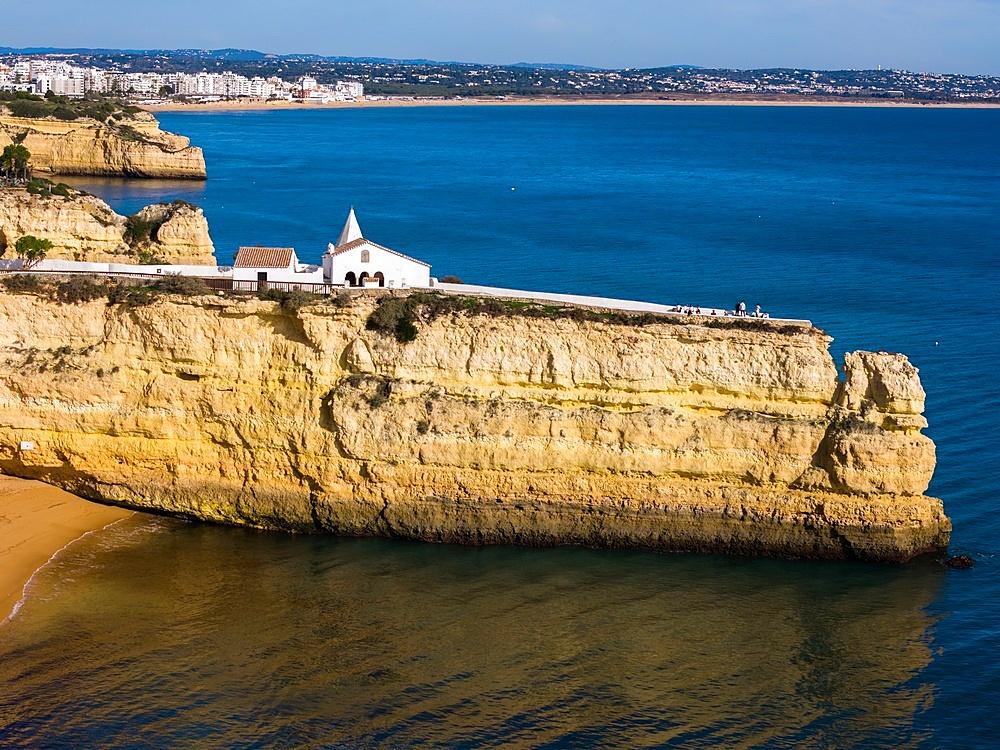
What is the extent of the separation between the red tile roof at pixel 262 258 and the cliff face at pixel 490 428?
423 cm

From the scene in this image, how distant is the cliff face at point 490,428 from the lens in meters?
25.3

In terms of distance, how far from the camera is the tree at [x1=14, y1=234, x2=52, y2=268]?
3025 centimetres

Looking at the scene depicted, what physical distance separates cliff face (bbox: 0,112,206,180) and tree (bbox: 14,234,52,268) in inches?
2017

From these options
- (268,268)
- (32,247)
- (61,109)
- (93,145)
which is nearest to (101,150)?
(93,145)

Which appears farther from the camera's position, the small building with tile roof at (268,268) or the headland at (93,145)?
the headland at (93,145)

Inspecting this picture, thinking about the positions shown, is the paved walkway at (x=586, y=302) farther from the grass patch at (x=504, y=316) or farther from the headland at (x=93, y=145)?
the headland at (x=93, y=145)

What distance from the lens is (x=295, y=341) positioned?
26094 mm

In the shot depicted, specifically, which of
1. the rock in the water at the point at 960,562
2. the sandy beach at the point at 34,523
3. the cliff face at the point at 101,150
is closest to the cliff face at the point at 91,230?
the sandy beach at the point at 34,523

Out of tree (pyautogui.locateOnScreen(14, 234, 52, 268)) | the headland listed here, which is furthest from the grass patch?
the headland

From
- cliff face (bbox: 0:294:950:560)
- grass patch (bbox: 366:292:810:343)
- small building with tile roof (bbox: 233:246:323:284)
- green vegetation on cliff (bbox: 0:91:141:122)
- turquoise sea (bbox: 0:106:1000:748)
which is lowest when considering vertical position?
turquoise sea (bbox: 0:106:1000:748)

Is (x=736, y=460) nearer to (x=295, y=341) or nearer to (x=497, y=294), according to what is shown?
(x=497, y=294)

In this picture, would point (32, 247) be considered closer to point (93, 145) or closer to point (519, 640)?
point (519, 640)

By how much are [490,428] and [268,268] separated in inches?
Answer: 329

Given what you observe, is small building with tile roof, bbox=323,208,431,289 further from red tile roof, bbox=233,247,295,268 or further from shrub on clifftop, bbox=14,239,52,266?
shrub on clifftop, bbox=14,239,52,266
